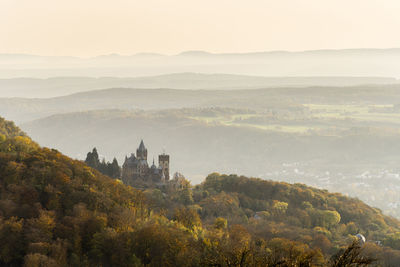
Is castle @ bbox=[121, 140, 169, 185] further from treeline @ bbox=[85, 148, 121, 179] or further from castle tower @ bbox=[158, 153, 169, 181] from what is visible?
treeline @ bbox=[85, 148, 121, 179]

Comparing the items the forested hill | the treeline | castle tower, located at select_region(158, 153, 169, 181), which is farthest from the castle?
the forested hill

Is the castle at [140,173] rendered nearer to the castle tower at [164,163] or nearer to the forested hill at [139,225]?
the castle tower at [164,163]

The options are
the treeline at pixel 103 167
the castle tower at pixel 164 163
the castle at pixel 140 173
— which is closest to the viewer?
the treeline at pixel 103 167

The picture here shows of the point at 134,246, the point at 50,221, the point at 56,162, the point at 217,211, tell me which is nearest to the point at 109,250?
the point at 134,246

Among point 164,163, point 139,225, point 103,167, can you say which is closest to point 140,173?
point 164,163

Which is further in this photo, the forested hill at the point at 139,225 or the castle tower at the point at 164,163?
the castle tower at the point at 164,163

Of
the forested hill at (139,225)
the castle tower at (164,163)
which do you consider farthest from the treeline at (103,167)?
the forested hill at (139,225)

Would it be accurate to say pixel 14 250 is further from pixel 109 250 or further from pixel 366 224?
pixel 366 224

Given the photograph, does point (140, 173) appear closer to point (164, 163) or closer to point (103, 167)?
point (164, 163)

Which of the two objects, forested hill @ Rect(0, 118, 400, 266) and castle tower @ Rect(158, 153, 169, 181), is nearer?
forested hill @ Rect(0, 118, 400, 266)
